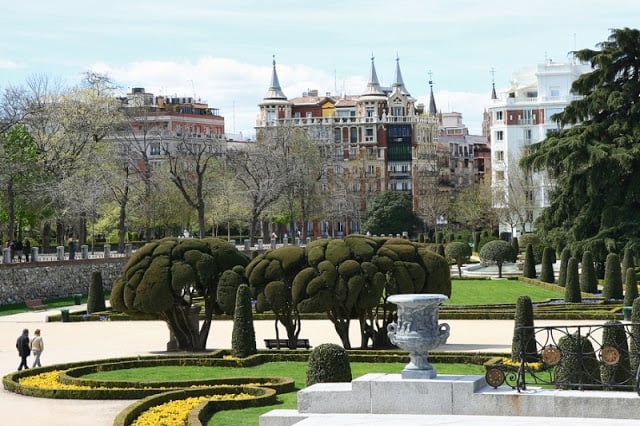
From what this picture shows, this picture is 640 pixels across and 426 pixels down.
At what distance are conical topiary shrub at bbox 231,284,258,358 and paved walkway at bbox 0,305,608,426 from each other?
14.3 feet

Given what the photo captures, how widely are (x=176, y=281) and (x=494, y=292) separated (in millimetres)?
24425

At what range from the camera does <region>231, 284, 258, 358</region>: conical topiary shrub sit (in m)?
33.5

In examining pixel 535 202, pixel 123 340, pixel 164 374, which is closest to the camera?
pixel 164 374

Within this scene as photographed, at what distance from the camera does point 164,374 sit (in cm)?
3206

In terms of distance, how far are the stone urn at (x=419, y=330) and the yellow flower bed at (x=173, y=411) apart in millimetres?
4359

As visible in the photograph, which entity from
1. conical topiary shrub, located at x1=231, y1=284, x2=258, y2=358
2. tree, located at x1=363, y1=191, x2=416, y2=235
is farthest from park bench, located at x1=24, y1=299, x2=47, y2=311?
tree, located at x1=363, y1=191, x2=416, y2=235

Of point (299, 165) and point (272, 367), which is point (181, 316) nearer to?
point (272, 367)

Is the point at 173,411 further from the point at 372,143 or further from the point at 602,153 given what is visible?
the point at 372,143

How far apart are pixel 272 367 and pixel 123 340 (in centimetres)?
1001

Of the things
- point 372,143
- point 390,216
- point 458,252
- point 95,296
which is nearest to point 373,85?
point 372,143

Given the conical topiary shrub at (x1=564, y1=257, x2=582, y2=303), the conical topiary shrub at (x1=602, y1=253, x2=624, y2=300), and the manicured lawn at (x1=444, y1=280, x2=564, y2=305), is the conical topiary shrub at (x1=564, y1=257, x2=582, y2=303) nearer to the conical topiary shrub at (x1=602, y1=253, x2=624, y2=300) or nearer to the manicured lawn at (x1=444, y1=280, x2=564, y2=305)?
the conical topiary shrub at (x1=602, y1=253, x2=624, y2=300)

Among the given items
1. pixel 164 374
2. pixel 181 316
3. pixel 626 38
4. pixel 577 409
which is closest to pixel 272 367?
pixel 164 374

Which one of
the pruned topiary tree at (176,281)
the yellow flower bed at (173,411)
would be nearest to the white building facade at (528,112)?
the pruned topiary tree at (176,281)

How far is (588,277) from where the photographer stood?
5556 centimetres
